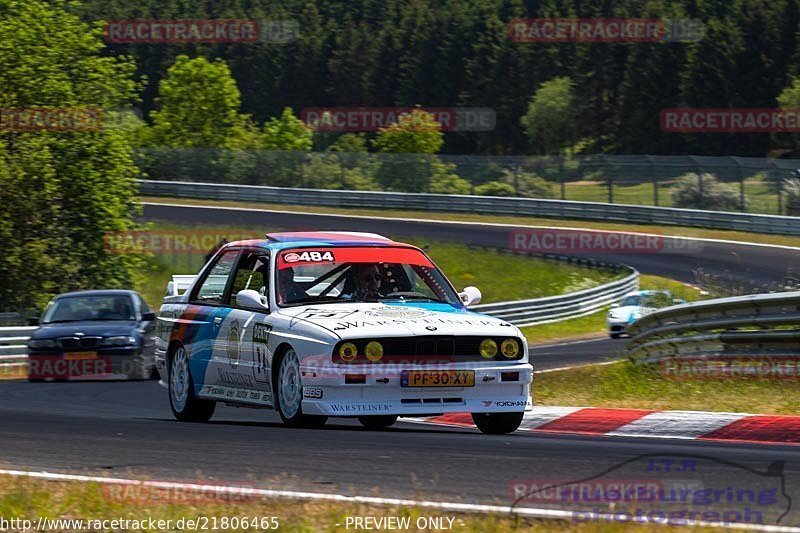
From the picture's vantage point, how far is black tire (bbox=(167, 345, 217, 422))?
38.5ft

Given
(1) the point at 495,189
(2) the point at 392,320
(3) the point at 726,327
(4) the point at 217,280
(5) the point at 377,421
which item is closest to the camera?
(2) the point at 392,320

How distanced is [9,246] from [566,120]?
7776 cm

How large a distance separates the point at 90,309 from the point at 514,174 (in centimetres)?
3548

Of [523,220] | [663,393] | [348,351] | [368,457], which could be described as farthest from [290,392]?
[523,220]

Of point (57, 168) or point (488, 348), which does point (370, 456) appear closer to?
point (488, 348)

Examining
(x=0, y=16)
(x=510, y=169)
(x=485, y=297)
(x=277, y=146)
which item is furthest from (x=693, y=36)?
(x=0, y=16)

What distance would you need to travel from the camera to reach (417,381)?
380 inches

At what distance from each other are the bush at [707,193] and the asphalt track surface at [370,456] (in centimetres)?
3605

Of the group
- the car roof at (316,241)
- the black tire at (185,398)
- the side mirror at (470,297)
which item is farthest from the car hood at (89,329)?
the side mirror at (470,297)

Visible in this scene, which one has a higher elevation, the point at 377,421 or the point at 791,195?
the point at 377,421

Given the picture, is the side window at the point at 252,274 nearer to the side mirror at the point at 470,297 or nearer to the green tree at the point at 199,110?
the side mirror at the point at 470,297

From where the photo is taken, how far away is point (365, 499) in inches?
255

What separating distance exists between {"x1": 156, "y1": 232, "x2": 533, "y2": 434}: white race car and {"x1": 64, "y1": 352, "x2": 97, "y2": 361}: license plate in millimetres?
6467

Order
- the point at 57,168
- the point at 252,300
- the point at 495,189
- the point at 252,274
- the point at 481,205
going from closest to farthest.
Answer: the point at 252,300
the point at 252,274
the point at 57,168
the point at 481,205
the point at 495,189
